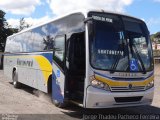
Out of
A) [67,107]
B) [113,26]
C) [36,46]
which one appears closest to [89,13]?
[113,26]

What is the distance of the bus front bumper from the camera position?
919 cm

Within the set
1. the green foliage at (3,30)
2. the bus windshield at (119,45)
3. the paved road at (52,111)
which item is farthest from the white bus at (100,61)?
the green foliage at (3,30)

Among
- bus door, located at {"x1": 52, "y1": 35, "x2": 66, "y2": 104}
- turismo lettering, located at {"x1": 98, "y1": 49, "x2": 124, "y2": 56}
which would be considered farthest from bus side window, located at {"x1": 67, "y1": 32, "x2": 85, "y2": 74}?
turismo lettering, located at {"x1": 98, "y1": 49, "x2": 124, "y2": 56}

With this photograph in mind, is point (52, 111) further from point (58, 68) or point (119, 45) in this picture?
point (119, 45)

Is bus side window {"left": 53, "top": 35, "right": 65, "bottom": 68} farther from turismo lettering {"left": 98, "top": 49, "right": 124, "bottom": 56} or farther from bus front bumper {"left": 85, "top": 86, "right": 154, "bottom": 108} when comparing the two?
bus front bumper {"left": 85, "top": 86, "right": 154, "bottom": 108}

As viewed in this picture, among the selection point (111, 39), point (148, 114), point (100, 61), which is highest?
point (111, 39)

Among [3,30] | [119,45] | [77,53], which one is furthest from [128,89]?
[3,30]

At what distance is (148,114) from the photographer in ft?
→ 36.0

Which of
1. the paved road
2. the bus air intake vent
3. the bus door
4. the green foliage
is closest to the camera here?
the bus air intake vent

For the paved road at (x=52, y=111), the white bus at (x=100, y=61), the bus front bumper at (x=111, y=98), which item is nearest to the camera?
the bus front bumper at (x=111, y=98)

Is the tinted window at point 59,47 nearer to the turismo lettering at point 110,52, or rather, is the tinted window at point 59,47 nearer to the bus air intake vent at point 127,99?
the turismo lettering at point 110,52

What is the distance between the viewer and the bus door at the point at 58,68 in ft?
34.4

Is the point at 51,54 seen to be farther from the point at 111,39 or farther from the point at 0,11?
the point at 0,11

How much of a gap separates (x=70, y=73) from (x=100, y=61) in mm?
1510
